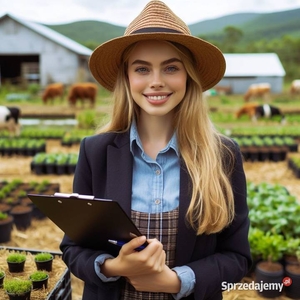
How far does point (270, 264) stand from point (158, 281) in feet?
6.20

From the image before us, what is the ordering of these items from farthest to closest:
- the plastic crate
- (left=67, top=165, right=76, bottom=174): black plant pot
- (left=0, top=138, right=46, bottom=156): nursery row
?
1. (left=0, top=138, right=46, bottom=156): nursery row
2. (left=67, top=165, right=76, bottom=174): black plant pot
3. the plastic crate

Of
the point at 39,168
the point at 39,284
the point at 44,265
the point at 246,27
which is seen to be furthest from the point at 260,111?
the point at 246,27

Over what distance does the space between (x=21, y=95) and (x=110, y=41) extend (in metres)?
17.6

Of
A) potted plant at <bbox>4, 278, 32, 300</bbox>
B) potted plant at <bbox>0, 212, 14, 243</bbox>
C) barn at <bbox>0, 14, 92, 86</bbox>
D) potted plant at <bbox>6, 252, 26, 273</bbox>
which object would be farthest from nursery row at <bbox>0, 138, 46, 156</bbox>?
barn at <bbox>0, 14, 92, 86</bbox>

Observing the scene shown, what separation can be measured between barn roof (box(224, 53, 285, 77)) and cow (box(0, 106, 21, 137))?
46.9ft

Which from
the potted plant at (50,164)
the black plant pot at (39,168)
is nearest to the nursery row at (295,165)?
the potted plant at (50,164)

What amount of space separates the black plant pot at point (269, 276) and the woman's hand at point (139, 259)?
5.99ft

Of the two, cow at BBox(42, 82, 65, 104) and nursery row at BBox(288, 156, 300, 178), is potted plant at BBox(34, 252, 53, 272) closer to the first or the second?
nursery row at BBox(288, 156, 300, 178)

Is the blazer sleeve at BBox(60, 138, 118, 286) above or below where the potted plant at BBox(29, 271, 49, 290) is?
above

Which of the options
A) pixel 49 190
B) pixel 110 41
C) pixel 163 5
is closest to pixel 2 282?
pixel 110 41

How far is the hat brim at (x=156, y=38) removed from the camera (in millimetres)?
1371

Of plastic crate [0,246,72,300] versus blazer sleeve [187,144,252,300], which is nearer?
blazer sleeve [187,144,252,300]

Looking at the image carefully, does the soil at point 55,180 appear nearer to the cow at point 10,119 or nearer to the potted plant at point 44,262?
the potted plant at point 44,262

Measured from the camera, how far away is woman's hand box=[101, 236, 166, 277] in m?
1.18
